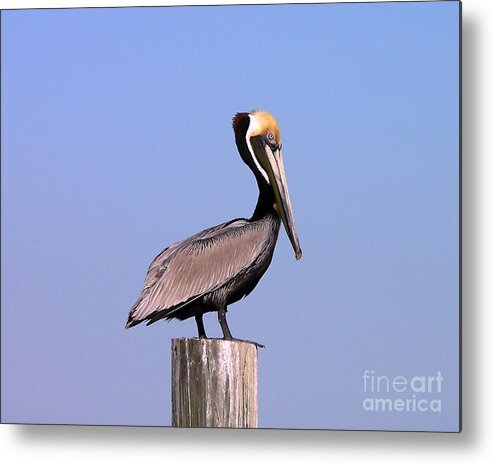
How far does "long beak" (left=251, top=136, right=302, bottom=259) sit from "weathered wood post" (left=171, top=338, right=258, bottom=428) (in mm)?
652

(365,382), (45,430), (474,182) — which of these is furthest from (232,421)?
(474,182)

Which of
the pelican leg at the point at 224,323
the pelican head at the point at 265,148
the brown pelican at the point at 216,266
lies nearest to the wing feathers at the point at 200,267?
the brown pelican at the point at 216,266

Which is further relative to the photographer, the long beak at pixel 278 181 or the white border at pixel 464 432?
the long beak at pixel 278 181

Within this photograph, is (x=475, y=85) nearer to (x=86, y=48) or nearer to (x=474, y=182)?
(x=474, y=182)

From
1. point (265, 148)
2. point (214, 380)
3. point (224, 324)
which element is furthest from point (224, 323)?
point (265, 148)

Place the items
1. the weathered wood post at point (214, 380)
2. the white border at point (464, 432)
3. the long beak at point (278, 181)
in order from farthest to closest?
1. the long beak at point (278, 181)
2. the white border at point (464, 432)
3. the weathered wood post at point (214, 380)

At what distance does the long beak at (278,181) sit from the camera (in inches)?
216

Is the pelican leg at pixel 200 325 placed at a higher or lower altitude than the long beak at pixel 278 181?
lower

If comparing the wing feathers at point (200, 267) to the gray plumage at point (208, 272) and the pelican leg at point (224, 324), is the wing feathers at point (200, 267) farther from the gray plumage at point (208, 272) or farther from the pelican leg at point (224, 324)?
the pelican leg at point (224, 324)

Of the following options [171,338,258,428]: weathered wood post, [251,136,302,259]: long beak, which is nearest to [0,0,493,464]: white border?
[171,338,258,428]: weathered wood post

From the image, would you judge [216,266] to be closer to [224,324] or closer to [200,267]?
[200,267]

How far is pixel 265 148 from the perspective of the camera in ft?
18.3

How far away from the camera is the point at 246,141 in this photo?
5.59m

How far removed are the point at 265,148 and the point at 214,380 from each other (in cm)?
121
